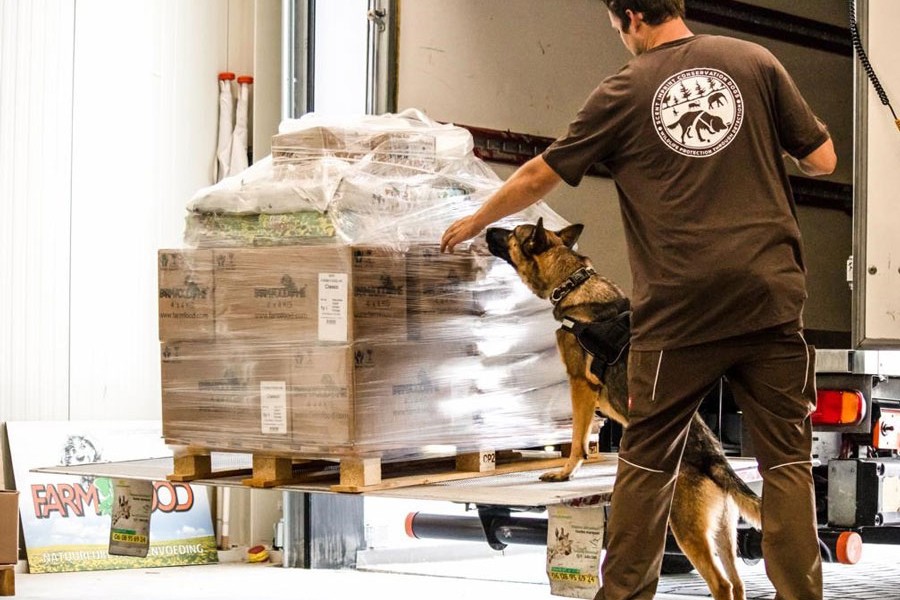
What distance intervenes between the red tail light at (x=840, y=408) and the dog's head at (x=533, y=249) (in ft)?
3.81

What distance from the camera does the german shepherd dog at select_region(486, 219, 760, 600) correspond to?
408 centimetres

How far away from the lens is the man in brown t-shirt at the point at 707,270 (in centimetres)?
352

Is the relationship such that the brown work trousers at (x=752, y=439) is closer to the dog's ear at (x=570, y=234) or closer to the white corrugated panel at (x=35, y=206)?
the dog's ear at (x=570, y=234)

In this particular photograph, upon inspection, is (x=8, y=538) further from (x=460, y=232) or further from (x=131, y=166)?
(x=460, y=232)

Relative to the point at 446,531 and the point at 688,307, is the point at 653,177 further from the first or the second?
the point at 446,531

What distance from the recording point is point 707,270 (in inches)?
138

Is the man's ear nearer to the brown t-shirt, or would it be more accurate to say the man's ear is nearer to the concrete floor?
the brown t-shirt

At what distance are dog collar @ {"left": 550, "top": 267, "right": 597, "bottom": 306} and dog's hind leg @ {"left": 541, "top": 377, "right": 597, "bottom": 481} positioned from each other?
1.01 feet

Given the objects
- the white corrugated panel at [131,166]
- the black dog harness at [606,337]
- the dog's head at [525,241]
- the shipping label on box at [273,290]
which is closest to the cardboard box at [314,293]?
the shipping label on box at [273,290]

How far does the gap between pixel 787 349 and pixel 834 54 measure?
14.2ft

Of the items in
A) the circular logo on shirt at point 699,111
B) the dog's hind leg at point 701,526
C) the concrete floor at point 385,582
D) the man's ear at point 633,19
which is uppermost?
the man's ear at point 633,19

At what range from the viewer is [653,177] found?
3621 millimetres

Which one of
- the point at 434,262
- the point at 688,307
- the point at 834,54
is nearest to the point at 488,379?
the point at 434,262

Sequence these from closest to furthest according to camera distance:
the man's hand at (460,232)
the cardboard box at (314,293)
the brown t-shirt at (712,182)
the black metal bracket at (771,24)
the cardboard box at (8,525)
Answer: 1. the brown t-shirt at (712,182)
2. the man's hand at (460,232)
3. the cardboard box at (314,293)
4. the cardboard box at (8,525)
5. the black metal bracket at (771,24)
